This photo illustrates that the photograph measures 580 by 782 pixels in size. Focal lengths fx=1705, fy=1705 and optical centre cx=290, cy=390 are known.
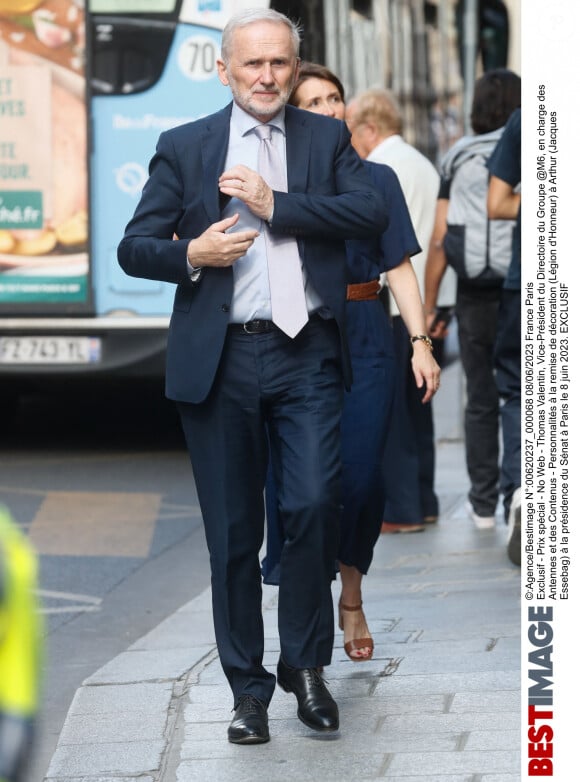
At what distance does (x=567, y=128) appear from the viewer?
2828 millimetres

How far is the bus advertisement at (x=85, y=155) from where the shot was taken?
988 centimetres

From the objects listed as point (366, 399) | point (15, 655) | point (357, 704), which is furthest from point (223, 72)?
point (15, 655)

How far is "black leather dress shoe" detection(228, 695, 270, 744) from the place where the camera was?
3.92 metres

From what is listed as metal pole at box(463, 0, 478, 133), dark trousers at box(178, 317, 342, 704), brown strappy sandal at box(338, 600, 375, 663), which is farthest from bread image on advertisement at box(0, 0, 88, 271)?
dark trousers at box(178, 317, 342, 704)

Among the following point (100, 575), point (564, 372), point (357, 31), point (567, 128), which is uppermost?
point (357, 31)

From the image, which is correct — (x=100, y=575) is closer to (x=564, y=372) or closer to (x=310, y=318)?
(x=310, y=318)

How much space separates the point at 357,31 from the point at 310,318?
8.79 metres

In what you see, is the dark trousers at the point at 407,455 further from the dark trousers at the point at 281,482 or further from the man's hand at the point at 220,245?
Answer: the man's hand at the point at 220,245

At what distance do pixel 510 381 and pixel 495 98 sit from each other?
1.29 meters

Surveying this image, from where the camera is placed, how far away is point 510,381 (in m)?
6.67

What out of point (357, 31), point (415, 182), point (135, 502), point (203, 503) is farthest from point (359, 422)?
point (357, 31)

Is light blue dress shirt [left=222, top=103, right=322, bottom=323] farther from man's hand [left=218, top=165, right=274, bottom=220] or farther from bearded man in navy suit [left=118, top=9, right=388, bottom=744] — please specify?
man's hand [left=218, top=165, right=274, bottom=220]

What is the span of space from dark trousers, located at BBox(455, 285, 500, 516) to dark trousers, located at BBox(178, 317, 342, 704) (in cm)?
332

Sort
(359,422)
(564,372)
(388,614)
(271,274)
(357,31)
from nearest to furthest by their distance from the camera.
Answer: (564,372), (271,274), (359,422), (388,614), (357,31)
